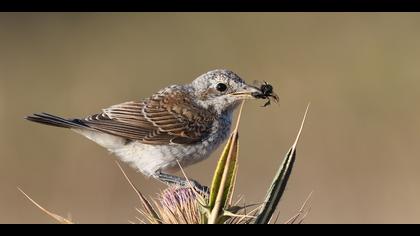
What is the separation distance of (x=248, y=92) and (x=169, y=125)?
2.49 ft

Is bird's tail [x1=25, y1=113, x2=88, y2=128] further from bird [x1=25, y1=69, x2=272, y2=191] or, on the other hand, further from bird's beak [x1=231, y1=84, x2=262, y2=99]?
bird's beak [x1=231, y1=84, x2=262, y2=99]

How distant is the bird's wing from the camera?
5.23 meters

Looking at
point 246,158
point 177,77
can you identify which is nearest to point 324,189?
point 246,158

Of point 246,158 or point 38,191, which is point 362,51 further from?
point 38,191

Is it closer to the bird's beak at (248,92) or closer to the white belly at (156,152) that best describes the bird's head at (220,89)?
the bird's beak at (248,92)

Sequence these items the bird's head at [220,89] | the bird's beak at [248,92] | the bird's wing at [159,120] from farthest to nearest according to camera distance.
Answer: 1. the bird's wing at [159,120]
2. the bird's head at [220,89]
3. the bird's beak at [248,92]

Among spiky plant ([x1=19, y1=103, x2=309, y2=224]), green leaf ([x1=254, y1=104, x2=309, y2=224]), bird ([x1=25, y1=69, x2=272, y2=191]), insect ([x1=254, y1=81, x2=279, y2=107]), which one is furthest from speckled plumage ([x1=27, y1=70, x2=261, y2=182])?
green leaf ([x1=254, y1=104, x2=309, y2=224])

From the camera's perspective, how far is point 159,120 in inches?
212

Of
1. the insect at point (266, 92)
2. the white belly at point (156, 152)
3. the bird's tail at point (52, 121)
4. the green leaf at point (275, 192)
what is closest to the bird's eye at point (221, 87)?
the white belly at point (156, 152)

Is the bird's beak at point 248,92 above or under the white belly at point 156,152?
above

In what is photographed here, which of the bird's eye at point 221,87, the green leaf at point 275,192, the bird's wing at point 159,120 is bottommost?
the green leaf at point 275,192

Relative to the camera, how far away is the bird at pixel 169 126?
5109 mm

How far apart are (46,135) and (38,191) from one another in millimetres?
1569

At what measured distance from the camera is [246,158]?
1096cm
